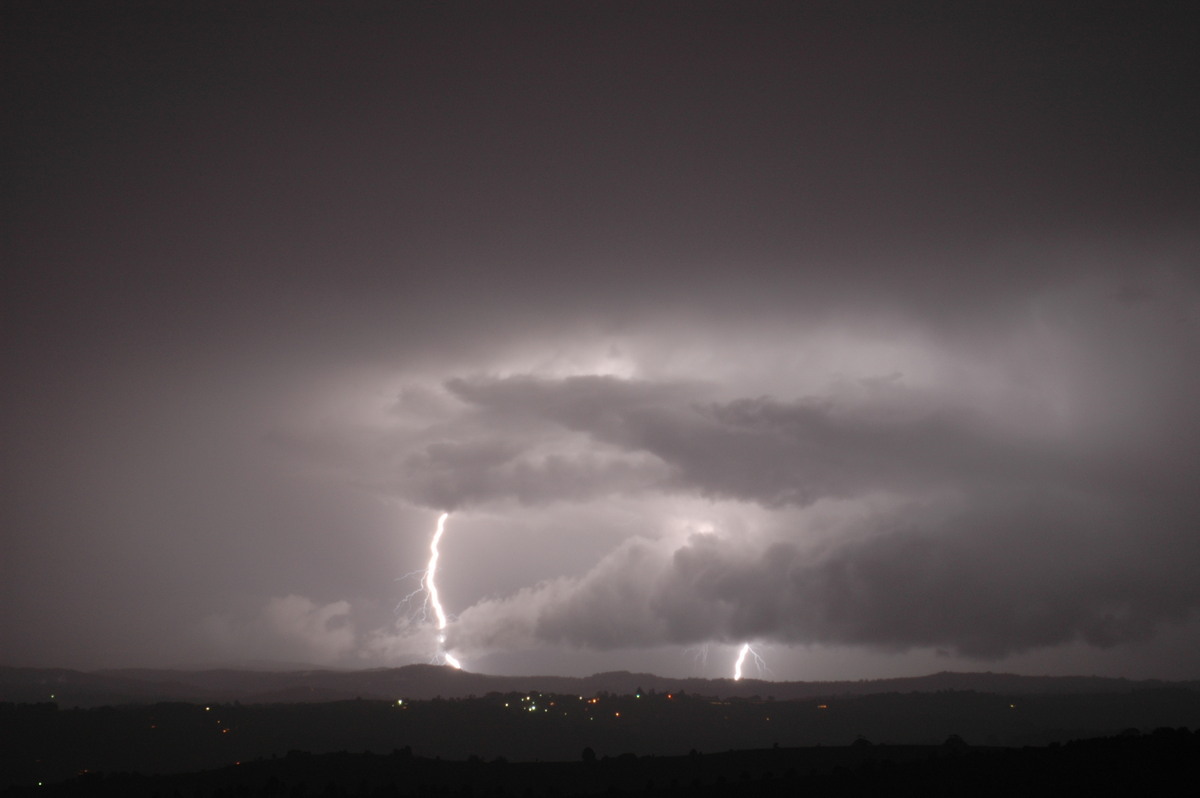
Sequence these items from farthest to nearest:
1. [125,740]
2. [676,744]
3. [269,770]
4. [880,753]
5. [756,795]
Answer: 1. [676,744]
2. [125,740]
3. [269,770]
4. [880,753]
5. [756,795]

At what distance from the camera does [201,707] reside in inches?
6334

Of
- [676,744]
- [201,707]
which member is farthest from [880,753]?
[201,707]

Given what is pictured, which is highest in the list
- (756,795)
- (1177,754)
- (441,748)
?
(1177,754)

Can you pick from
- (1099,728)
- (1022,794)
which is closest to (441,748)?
(1022,794)

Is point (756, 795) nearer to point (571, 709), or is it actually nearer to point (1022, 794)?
point (1022, 794)

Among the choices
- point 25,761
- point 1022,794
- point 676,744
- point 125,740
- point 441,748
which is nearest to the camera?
point 1022,794

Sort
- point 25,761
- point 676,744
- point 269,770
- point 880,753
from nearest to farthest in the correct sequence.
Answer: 1. point 880,753
2. point 269,770
3. point 25,761
4. point 676,744

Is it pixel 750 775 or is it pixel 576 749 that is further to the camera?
pixel 576 749

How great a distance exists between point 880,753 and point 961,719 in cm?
12917

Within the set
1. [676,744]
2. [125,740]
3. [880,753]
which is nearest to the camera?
[880,753]

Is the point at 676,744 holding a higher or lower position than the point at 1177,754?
lower

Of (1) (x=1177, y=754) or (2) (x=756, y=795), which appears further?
(2) (x=756, y=795)

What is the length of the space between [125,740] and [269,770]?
7209 cm

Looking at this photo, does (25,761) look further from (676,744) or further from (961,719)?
(961,719)
